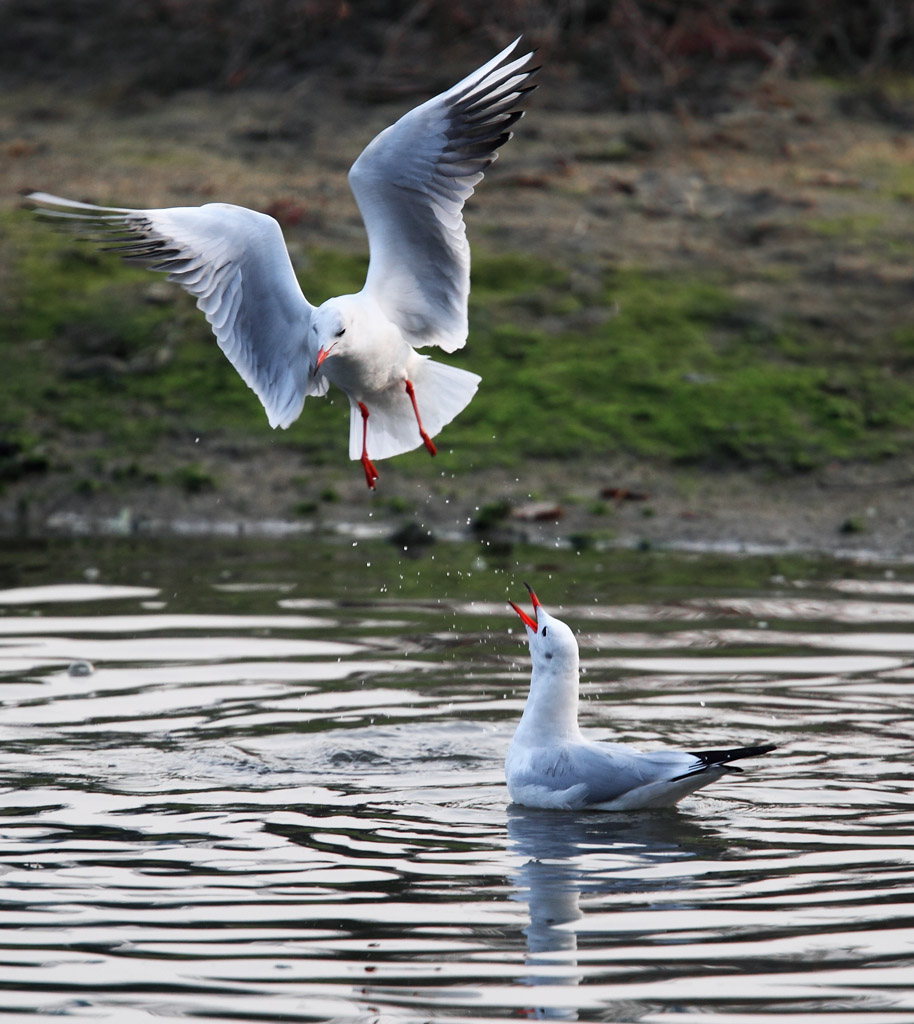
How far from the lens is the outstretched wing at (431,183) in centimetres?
754

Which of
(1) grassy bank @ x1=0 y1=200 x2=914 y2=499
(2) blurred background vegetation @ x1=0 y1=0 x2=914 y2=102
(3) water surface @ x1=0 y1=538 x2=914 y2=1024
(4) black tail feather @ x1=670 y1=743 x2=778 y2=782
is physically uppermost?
(2) blurred background vegetation @ x1=0 y1=0 x2=914 y2=102

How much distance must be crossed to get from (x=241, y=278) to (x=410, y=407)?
1044mm

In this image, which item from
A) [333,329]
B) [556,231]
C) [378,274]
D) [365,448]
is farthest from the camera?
[556,231]

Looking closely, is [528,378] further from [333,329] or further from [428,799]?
[428,799]

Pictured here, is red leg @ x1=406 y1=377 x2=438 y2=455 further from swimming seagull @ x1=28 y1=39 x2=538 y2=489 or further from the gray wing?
the gray wing

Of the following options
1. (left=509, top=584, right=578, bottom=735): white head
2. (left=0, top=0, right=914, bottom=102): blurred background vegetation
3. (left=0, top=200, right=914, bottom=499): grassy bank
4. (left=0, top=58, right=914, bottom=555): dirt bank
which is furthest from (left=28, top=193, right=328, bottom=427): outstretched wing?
(left=0, top=0, right=914, bottom=102): blurred background vegetation

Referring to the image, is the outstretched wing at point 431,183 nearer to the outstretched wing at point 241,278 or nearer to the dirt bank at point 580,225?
the outstretched wing at point 241,278

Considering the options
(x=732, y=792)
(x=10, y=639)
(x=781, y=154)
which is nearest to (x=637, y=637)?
(x=732, y=792)

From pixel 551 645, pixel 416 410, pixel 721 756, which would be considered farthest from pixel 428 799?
pixel 416 410

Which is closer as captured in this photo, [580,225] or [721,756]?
[721,756]

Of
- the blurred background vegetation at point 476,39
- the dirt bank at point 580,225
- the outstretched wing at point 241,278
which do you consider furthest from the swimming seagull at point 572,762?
the blurred background vegetation at point 476,39

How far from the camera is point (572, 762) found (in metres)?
6.77

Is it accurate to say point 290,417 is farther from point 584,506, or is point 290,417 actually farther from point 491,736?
point 584,506

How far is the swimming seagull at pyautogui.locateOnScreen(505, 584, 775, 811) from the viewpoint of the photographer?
6574 mm
